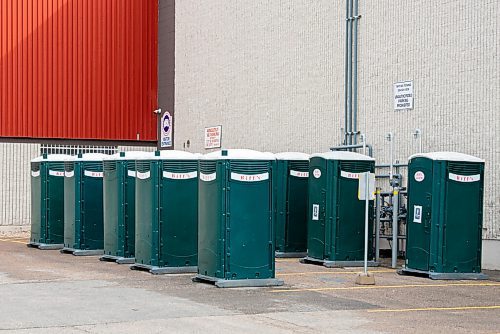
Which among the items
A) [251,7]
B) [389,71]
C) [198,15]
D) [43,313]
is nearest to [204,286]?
[43,313]

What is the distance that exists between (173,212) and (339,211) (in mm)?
3775

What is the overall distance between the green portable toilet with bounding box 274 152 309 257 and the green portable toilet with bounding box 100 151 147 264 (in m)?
3.50

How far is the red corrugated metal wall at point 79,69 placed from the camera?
1188 inches

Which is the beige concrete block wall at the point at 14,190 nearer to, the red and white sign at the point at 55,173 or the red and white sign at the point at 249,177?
the red and white sign at the point at 55,173

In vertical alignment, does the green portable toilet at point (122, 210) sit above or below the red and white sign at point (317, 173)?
below

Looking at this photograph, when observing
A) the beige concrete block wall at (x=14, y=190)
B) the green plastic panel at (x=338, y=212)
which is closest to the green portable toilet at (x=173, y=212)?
the green plastic panel at (x=338, y=212)

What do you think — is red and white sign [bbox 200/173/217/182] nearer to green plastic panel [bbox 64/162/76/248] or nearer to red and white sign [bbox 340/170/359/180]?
red and white sign [bbox 340/170/359/180]

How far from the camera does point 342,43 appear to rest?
929 inches

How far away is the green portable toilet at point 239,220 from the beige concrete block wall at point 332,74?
547 centimetres

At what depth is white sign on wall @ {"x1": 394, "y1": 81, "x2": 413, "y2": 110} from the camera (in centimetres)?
2114

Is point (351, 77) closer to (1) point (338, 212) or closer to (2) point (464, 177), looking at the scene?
(1) point (338, 212)

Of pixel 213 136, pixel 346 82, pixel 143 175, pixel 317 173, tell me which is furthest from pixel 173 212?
pixel 213 136

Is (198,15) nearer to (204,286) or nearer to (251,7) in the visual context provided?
(251,7)

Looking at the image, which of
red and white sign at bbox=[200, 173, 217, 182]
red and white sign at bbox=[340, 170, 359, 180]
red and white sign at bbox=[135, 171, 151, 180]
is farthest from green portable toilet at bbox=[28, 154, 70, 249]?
red and white sign at bbox=[200, 173, 217, 182]
